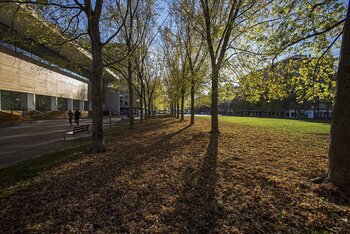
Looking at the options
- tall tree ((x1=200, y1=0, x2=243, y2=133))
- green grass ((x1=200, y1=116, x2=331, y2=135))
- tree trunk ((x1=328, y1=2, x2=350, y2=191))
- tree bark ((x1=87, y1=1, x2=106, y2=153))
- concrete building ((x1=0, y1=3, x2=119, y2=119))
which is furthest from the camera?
green grass ((x1=200, y1=116, x2=331, y2=135))

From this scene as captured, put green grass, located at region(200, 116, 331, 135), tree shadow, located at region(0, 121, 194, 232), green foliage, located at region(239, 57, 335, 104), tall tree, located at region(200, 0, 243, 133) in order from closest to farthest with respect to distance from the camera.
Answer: tree shadow, located at region(0, 121, 194, 232), green foliage, located at region(239, 57, 335, 104), tall tree, located at region(200, 0, 243, 133), green grass, located at region(200, 116, 331, 135)

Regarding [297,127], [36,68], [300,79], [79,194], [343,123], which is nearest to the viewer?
[343,123]

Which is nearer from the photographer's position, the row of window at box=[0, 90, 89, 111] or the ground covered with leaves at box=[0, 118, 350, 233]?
the ground covered with leaves at box=[0, 118, 350, 233]

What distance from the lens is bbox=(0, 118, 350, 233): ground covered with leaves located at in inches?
113

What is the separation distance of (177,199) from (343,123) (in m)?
3.77

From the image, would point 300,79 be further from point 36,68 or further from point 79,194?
point 36,68

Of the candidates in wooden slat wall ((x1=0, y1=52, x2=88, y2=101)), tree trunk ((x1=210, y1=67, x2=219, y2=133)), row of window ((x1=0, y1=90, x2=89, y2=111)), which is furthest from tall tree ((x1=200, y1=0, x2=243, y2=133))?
row of window ((x1=0, y1=90, x2=89, y2=111))

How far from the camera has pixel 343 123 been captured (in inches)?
151

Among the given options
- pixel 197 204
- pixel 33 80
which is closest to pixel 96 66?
pixel 197 204

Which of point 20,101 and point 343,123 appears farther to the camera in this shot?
point 20,101

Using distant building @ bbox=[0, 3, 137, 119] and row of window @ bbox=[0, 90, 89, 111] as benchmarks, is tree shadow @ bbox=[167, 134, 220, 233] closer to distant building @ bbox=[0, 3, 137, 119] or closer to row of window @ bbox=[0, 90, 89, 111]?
distant building @ bbox=[0, 3, 137, 119]

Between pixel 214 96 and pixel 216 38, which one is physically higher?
pixel 216 38

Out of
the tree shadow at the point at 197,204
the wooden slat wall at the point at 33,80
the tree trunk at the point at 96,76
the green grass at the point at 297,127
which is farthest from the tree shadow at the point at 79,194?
the green grass at the point at 297,127

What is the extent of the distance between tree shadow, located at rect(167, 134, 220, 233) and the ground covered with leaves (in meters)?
0.02
